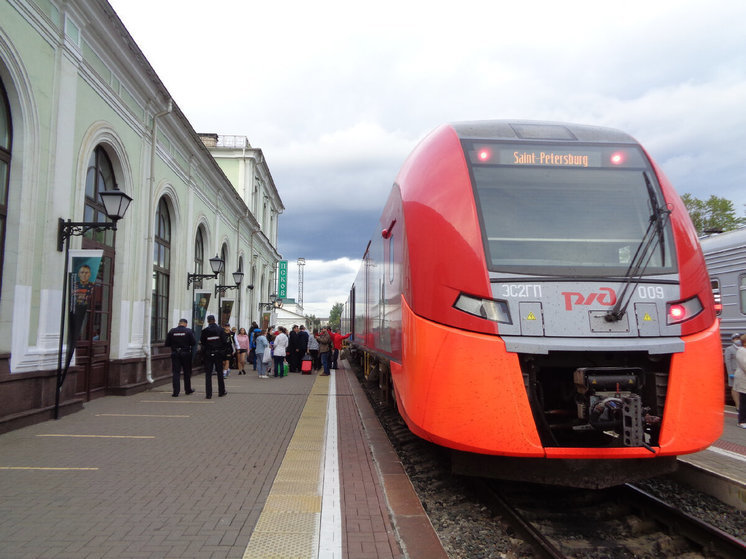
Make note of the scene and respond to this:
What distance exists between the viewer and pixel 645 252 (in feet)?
14.3

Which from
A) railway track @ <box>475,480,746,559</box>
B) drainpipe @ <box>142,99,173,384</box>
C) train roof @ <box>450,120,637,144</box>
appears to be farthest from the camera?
drainpipe @ <box>142,99,173,384</box>

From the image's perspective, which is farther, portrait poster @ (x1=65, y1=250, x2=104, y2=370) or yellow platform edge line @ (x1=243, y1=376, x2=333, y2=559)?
portrait poster @ (x1=65, y1=250, x2=104, y2=370)

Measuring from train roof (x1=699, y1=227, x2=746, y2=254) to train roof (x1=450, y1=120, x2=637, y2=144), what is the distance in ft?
24.9

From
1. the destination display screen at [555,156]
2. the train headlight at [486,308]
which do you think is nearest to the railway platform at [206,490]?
the train headlight at [486,308]

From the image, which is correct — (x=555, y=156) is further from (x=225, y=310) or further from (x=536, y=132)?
(x=225, y=310)

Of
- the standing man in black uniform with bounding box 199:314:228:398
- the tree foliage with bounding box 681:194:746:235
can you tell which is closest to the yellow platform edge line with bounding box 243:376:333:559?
the standing man in black uniform with bounding box 199:314:228:398

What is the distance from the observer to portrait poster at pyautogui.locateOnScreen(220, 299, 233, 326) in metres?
20.2

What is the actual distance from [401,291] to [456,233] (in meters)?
0.97

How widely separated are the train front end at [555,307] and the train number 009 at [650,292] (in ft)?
0.04

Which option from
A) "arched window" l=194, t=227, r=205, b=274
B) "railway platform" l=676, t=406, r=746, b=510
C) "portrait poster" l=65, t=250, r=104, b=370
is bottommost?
"railway platform" l=676, t=406, r=746, b=510

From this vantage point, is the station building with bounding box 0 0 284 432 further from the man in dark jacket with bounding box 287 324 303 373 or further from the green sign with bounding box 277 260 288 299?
the green sign with bounding box 277 260 288 299

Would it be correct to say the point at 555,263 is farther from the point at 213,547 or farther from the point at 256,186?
the point at 256,186

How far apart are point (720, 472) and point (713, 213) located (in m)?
31.9

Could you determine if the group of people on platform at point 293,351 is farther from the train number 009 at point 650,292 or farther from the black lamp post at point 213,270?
the train number 009 at point 650,292
